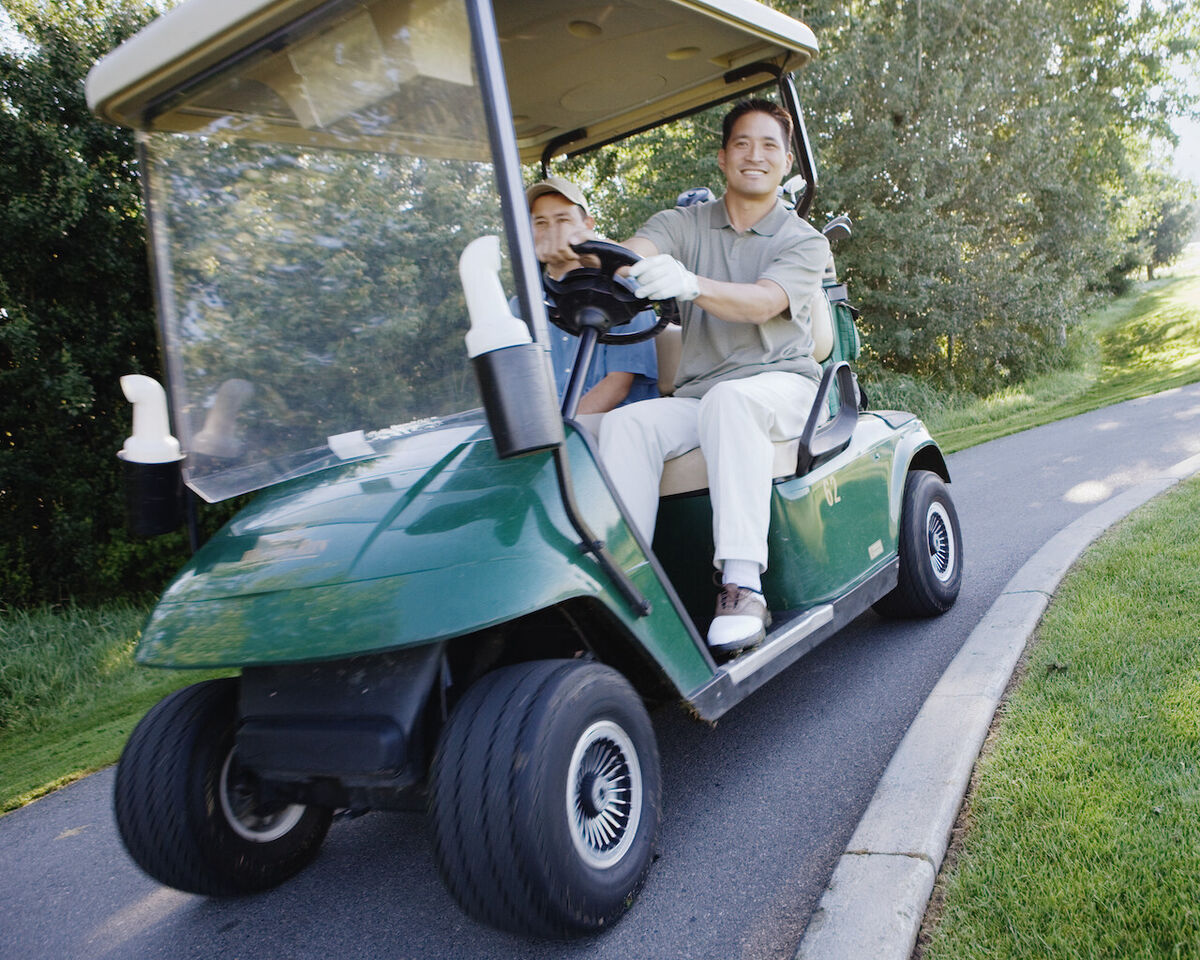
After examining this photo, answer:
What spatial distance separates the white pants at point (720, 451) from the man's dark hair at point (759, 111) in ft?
3.36

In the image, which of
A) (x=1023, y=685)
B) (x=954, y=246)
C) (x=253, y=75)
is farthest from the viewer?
(x=954, y=246)

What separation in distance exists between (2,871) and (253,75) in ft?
7.96

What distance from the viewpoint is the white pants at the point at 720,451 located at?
246 cm

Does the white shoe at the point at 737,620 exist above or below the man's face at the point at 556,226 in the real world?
below

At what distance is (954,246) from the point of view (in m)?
13.7

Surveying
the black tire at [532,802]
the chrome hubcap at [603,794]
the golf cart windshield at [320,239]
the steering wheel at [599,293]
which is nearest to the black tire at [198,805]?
the golf cart windshield at [320,239]

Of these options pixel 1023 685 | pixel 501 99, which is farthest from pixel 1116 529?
pixel 501 99

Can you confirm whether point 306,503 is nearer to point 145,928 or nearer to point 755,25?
point 145,928

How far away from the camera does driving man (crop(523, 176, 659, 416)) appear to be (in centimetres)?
327

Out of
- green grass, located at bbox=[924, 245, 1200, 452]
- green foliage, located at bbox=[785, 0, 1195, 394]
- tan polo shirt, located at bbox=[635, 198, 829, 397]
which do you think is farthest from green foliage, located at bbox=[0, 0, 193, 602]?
green foliage, located at bbox=[785, 0, 1195, 394]

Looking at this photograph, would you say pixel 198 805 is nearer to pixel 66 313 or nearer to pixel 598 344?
pixel 598 344

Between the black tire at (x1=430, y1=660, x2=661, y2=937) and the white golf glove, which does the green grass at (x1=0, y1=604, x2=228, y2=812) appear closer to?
the black tire at (x1=430, y1=660, x2=661, y2=937)

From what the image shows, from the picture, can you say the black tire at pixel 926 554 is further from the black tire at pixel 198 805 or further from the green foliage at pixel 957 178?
the green foliage at pixel 957 178

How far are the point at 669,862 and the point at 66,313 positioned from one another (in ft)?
19.9
